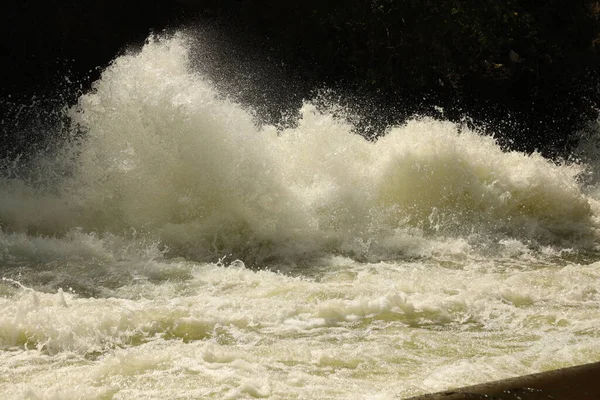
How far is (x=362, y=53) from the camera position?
44.8ft

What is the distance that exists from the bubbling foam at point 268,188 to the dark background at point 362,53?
4432 millimetres

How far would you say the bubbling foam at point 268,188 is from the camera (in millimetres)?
7348

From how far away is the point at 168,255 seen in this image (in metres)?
6.82

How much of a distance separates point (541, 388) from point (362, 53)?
11.0 m

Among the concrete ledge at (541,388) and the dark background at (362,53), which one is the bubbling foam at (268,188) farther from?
the dark background at (362,53)

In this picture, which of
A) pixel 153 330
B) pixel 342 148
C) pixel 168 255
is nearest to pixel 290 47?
pixel 342 148

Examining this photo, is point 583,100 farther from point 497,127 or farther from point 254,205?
point 254,205

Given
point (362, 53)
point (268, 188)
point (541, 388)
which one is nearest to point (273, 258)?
point (268, 188)

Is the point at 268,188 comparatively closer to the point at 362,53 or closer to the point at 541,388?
the point at 541,388

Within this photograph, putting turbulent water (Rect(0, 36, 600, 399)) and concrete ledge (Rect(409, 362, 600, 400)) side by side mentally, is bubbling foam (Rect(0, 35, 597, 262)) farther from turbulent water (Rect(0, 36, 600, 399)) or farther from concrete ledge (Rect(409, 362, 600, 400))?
concrete ledge (Rect(409, 362, 600, 400))

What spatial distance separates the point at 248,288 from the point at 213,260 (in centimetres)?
128

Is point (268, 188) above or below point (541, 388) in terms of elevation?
above

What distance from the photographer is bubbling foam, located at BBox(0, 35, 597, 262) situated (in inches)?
289

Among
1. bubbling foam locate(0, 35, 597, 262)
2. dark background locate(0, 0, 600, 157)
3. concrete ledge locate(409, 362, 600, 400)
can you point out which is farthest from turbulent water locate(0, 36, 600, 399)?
dark background locate(0, 0, 600, 157)
